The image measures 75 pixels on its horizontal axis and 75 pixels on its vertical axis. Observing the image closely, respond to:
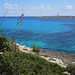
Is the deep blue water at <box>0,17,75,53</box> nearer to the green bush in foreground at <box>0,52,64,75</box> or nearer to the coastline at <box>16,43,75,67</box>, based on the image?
the green bush in foreground at <box>0,52,64,75</box>

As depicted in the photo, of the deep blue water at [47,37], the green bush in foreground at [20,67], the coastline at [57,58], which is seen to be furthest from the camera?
the deep blue water at [47,37]

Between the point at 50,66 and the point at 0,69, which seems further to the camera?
the point at 50,66

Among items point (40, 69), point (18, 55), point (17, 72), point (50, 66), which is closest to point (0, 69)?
point (17, 72)

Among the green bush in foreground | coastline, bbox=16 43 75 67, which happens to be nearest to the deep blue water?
the green bush in foreground

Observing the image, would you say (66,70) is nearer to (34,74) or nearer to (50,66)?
(50,66)

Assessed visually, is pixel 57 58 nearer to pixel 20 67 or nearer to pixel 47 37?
pixel 20 67

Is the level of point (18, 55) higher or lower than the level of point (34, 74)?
higher

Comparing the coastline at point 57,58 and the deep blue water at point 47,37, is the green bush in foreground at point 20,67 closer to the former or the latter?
the coastline at point 57,58

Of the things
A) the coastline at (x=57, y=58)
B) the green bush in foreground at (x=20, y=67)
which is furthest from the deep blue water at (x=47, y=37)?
the coastline at (x=57, y=58)

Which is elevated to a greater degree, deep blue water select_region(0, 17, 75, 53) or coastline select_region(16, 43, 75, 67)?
deep blue water select_region(0, 17, 75, 53)

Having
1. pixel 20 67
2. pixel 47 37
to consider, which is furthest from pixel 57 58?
pixel 47 37

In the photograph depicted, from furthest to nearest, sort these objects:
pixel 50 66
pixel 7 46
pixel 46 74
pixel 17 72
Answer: pixel 7 46 < pixel 50 66 < pixel 46 74 < pixel 17 72

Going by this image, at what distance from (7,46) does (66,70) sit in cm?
398

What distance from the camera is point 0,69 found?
15.0 ft
